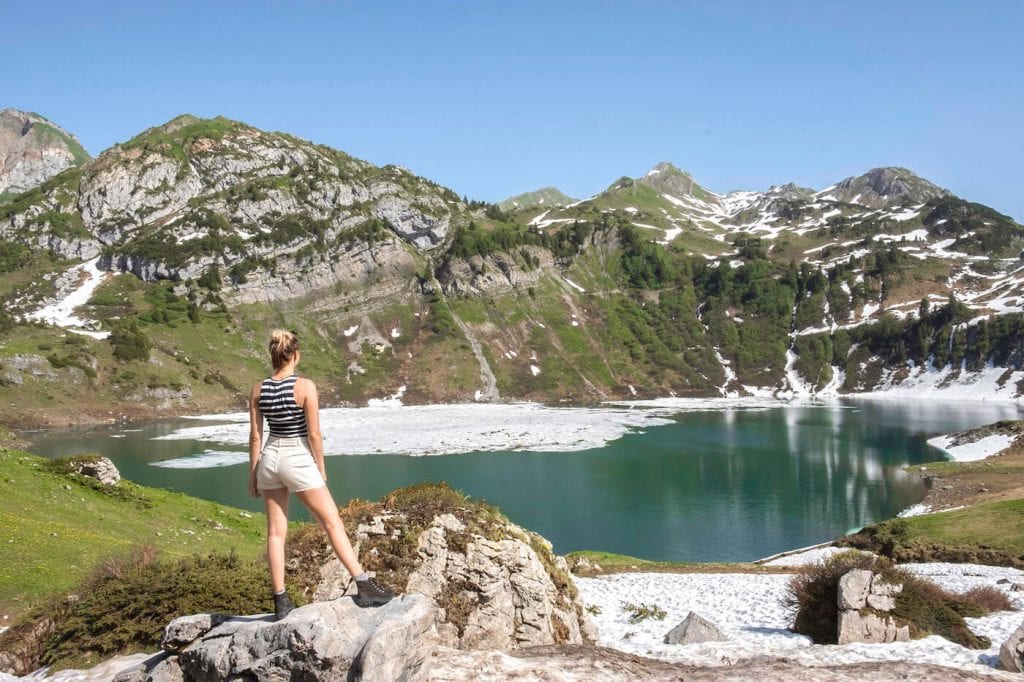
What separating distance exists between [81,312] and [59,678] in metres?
175

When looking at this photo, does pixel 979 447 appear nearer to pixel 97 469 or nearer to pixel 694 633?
pixel 694 633

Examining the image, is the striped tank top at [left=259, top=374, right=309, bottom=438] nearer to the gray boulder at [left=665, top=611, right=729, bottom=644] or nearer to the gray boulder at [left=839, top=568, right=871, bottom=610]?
the gray boulder at [left=665, top=611, right=729, bottom=644]

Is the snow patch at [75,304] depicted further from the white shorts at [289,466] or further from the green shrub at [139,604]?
the white shorts at [289,466]

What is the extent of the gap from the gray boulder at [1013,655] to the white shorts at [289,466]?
1248cm

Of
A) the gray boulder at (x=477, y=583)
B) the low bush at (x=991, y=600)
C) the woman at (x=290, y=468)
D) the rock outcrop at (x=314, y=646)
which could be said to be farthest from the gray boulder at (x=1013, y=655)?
the woman at (x=290, y=468)

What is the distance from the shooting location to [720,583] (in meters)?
27.9

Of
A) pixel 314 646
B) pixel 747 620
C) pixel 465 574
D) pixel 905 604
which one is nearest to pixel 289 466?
pixel 314 646

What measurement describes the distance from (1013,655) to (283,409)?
1325cm

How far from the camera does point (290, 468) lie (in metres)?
7.56

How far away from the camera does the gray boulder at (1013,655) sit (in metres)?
11.3

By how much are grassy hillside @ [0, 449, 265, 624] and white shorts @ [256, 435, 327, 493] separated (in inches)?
268

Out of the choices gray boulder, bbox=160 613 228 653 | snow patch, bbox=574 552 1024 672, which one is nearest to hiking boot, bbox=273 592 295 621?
gray boulder, bbox=160 613 228 653

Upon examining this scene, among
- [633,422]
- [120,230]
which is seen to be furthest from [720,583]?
[120,230]

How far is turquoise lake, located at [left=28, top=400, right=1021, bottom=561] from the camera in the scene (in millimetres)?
50531
